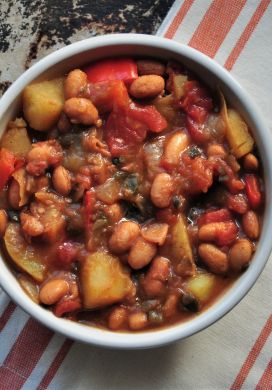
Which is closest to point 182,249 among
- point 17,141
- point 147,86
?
point 147,86

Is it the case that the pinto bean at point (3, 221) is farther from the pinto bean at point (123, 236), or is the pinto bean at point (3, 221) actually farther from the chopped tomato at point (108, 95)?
the chopped tomato at point (108, 95)

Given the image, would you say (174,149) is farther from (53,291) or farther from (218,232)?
(53,291)

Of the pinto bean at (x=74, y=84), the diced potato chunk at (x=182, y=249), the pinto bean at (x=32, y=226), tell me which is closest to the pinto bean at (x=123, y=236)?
the diced potato chunk at (x=182, y=249)

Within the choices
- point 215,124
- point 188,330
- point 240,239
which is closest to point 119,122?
point 215,124

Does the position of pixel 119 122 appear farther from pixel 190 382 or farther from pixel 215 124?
pixel 190 382

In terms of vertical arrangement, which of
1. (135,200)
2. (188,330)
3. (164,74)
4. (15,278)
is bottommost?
(15,278)
